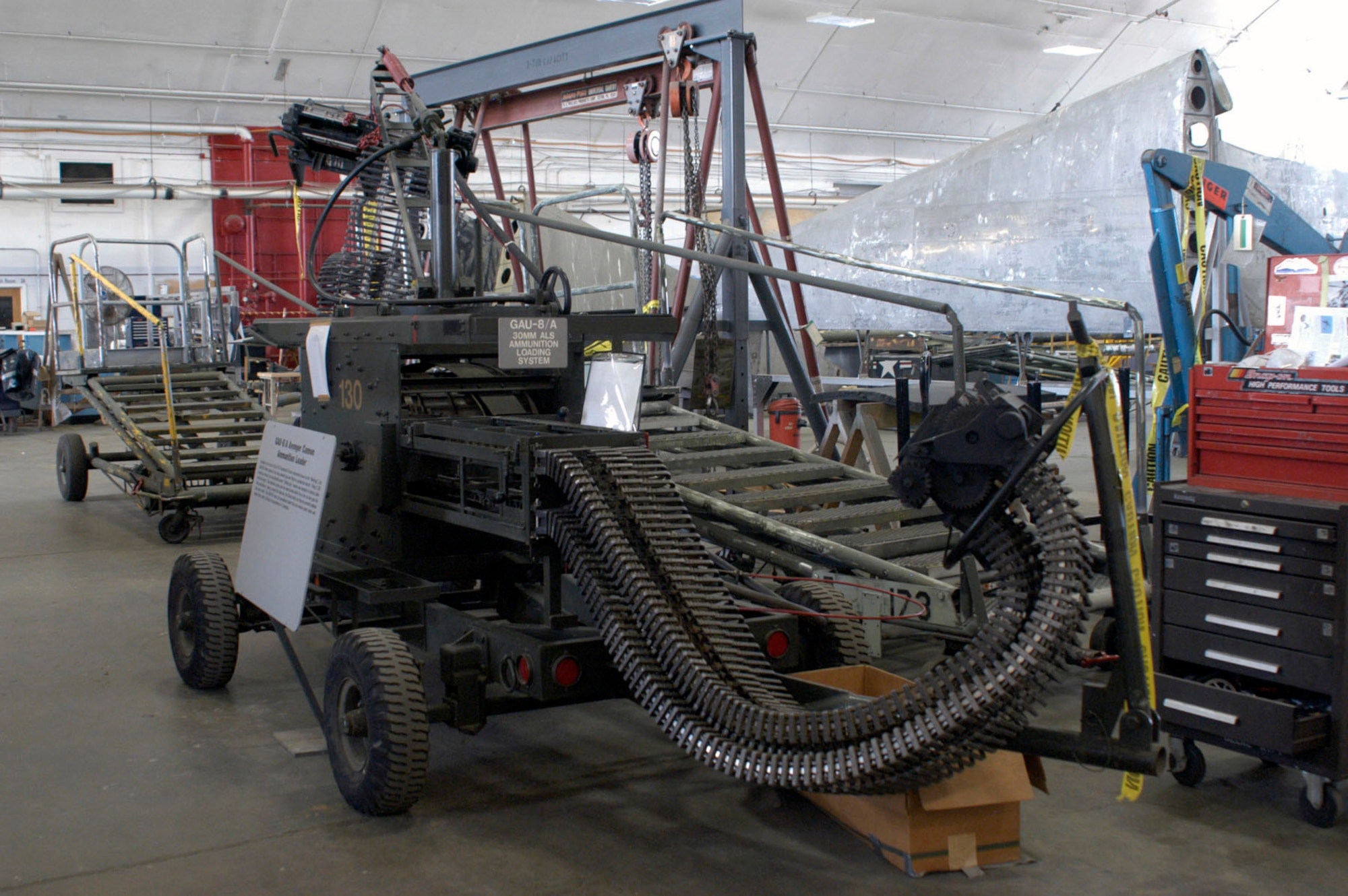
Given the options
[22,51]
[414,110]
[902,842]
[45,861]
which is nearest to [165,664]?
[45,861]

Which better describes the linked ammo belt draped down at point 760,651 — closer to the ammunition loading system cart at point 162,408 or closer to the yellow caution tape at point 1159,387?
the yellow caution tape at point 1159,387

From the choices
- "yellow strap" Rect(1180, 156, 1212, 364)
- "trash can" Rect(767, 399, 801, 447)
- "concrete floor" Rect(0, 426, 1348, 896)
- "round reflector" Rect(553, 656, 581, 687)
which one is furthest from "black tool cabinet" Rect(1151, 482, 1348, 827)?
"trash can" Rect(767, 399, 801, 447)

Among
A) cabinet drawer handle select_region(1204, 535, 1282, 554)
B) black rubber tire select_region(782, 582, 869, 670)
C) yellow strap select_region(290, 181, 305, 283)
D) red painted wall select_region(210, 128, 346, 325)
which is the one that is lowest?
black rubber tire select_region(782, 582, 869, 670)

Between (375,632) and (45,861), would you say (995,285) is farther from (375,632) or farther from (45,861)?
(45,861)

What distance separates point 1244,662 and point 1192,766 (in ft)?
1.25

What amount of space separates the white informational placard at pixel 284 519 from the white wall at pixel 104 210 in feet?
53.9

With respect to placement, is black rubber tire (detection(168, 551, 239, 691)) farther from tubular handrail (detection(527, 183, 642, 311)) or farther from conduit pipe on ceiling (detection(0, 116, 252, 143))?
conduit pipe on ceiling (detection(0, 116, 252, 143))

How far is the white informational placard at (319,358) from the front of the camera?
14.5 ft

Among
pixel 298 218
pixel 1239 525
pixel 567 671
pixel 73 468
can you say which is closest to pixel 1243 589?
pixel 1239 525

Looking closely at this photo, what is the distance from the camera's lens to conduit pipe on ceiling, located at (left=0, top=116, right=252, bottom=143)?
60.6 feet

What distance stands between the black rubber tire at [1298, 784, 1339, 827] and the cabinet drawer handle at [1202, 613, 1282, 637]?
0.44 meters

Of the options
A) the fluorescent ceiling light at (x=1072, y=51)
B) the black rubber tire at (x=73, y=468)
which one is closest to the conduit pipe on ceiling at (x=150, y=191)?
the fluorescent ceiling light at (x=1072, y=51)

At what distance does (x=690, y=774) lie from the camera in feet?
12.6

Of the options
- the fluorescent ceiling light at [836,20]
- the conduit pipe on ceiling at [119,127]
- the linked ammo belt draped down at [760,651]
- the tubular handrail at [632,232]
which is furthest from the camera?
the fluorescent ceiling light at [836,20]
